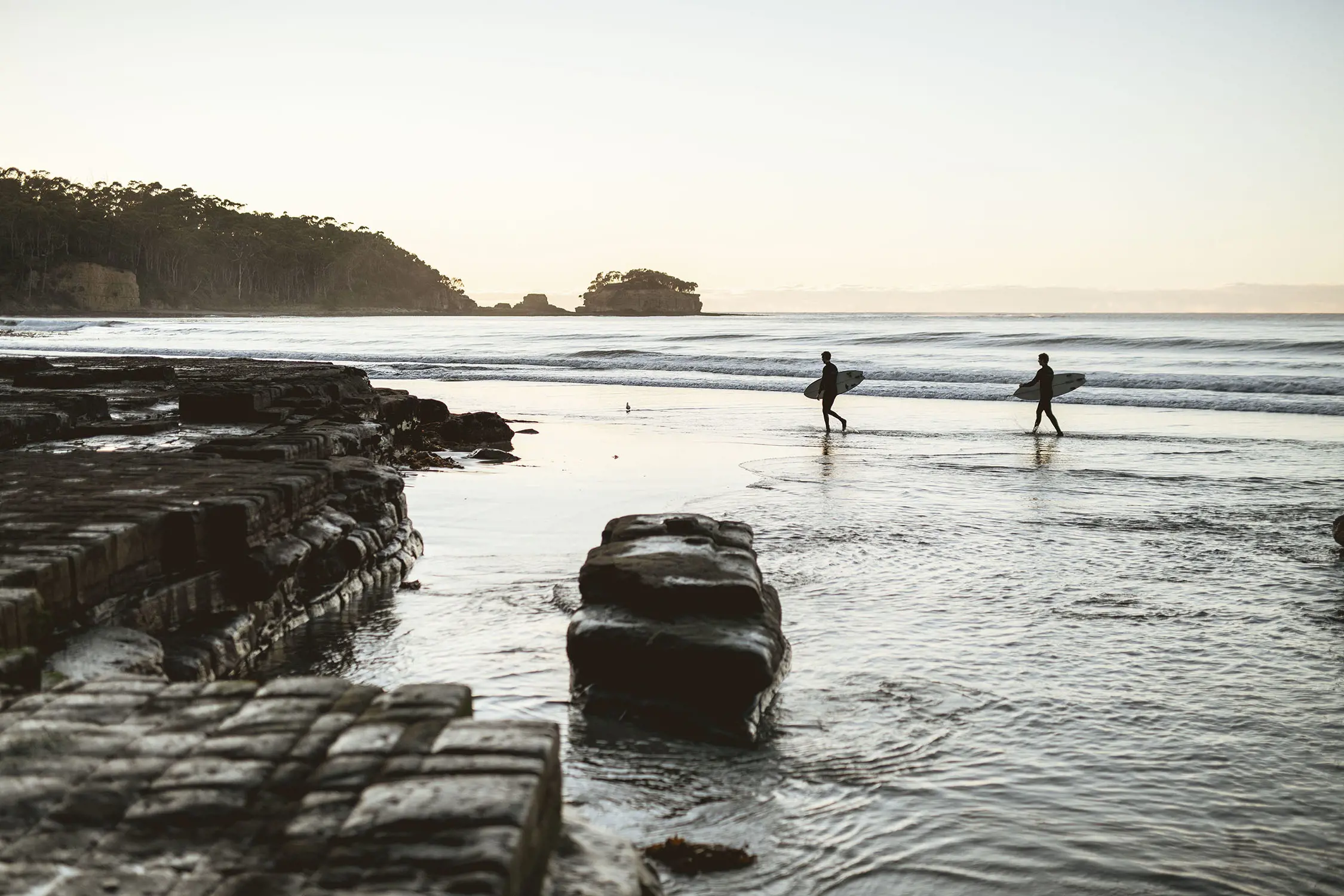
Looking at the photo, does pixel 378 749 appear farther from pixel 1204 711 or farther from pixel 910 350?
pixel 910 350

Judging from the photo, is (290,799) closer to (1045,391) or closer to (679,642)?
(679,642)

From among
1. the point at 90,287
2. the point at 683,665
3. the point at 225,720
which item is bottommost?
the point at 683,665

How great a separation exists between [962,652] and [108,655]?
3.74 m

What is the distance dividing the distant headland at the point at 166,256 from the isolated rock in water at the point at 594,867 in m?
119

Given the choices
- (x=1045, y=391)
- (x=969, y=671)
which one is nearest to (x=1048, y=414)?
(x=1045, y=391)

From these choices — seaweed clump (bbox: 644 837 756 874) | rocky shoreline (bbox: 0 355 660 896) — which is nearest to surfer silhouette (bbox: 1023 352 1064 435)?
rocky shoreline (bbox: 0 355 660 896)

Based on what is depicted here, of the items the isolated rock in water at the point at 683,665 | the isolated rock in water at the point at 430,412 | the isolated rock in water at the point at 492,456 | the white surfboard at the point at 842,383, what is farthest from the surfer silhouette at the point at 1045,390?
the isolated rock in water at the point at 683,665

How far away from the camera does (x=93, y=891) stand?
6.14ft

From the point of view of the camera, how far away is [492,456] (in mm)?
12812

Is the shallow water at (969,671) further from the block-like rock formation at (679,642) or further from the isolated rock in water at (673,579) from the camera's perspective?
the isolated rock in water at (673,579)

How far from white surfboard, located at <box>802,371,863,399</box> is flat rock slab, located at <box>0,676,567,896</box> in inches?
657

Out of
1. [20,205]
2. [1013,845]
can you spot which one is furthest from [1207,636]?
[20,205]

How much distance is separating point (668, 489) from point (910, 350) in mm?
32803

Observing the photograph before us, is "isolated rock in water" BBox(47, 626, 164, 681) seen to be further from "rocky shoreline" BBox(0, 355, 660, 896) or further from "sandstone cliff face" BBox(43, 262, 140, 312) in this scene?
"sandstone cliff face" BBox(43, 262, 140, 312)
